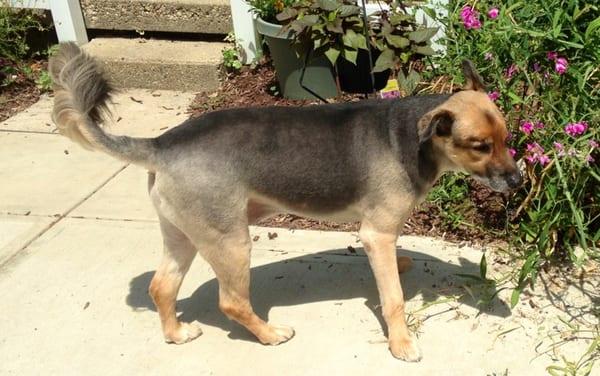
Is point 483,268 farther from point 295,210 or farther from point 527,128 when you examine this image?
point 295,210

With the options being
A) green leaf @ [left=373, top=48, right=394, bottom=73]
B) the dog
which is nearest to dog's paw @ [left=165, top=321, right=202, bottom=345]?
the dog

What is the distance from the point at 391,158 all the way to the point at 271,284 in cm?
118

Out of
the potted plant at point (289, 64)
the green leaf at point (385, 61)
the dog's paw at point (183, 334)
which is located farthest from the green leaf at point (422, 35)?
the dog's paw at point (183, 334)

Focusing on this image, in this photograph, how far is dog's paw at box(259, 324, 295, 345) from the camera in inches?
128

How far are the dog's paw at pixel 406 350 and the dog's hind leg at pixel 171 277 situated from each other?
109cm

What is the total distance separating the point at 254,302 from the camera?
3.65 meters

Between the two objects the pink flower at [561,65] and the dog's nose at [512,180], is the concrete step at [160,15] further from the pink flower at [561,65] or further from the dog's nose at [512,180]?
the dog's nose at [512,180]

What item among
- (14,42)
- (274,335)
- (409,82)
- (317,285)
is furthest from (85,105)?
(14,42)

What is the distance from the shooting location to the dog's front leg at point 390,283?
10.2 feet

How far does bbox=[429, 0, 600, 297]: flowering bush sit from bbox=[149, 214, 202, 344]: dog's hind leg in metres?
1.76

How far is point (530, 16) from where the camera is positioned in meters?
3.70

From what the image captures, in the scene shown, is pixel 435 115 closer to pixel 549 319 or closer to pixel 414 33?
pixel 549 319

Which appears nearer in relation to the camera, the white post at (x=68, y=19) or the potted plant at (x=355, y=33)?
the potted plant at (x=355, y=33)

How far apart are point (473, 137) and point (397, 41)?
2.62 meters
